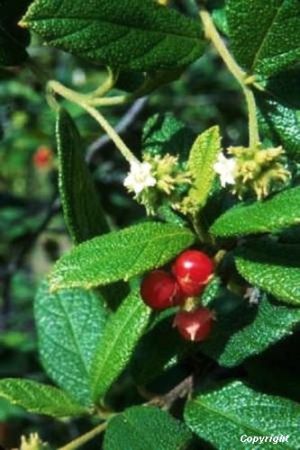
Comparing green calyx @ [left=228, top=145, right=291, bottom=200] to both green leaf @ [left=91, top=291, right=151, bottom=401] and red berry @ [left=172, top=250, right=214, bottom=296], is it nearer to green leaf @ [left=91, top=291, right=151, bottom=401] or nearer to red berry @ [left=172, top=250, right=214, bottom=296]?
red berry @ [left=172, top=250, right=214, bottom=296]

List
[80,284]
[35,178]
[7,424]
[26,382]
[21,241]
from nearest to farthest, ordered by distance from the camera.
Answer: [80,284] < [26,382] < [7,424] < [21,241] < [35,178]

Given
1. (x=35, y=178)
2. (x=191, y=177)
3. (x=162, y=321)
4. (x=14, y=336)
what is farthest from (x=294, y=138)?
(x=35, y=178)

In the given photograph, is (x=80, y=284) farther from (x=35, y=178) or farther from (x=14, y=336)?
(x=35, y=178)

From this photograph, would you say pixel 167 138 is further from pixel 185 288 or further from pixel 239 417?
pixel 239 417

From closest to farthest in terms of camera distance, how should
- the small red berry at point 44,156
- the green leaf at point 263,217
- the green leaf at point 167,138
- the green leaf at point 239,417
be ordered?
the green leaf at point 263,217 < the green leaf at point 239,417 < the green leaf at point 167,138 < the small red berry at point 44,156

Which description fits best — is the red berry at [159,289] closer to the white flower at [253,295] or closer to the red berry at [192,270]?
the red berry at [192,270]

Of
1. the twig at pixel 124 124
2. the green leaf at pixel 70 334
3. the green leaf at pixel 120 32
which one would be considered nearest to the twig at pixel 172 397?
the green leaf at pixel 70 334
